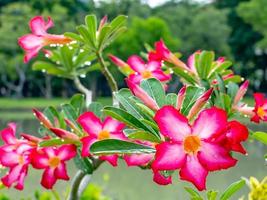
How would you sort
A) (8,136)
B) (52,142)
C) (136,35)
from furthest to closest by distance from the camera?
(136,35) < (8,136) < (52,142)

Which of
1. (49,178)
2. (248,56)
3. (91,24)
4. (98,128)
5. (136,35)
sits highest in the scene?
(91,24)

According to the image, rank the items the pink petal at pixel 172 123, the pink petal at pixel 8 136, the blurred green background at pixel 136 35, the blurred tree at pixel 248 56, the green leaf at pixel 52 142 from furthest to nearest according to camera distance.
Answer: the blurred tree at pixel 248 56 < the blurred green background at pixel 136 35 < the pink petal at pixel 8 136 < the green leaf at pixel 52 142 < the pink petal at pixel 172 123

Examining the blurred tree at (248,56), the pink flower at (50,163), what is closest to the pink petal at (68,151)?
the pink flower at (50,163)

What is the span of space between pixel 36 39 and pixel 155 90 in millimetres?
293

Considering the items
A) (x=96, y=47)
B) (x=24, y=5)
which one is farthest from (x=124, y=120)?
(x=24, y=5)

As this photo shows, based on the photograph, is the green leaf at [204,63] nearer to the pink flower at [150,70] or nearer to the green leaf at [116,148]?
the pink flower at [150,70]

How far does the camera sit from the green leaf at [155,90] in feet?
2.08

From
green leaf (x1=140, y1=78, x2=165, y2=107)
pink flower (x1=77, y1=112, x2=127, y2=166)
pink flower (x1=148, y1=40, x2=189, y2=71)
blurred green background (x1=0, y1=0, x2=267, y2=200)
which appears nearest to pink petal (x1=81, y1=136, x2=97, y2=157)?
pink flower (x1=77, y1=112, x2=127, y2=166)

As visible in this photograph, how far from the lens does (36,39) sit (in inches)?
34.4

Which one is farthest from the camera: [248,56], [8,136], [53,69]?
[248,56]

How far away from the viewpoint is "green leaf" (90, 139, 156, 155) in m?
0.57

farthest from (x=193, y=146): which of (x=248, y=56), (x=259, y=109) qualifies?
(x=248, y=56)

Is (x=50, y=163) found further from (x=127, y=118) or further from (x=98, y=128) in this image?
(x=127, y=118)

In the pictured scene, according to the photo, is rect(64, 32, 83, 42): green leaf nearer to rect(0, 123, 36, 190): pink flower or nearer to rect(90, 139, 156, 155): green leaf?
rect(0, 123, 36, 190): pink flower
